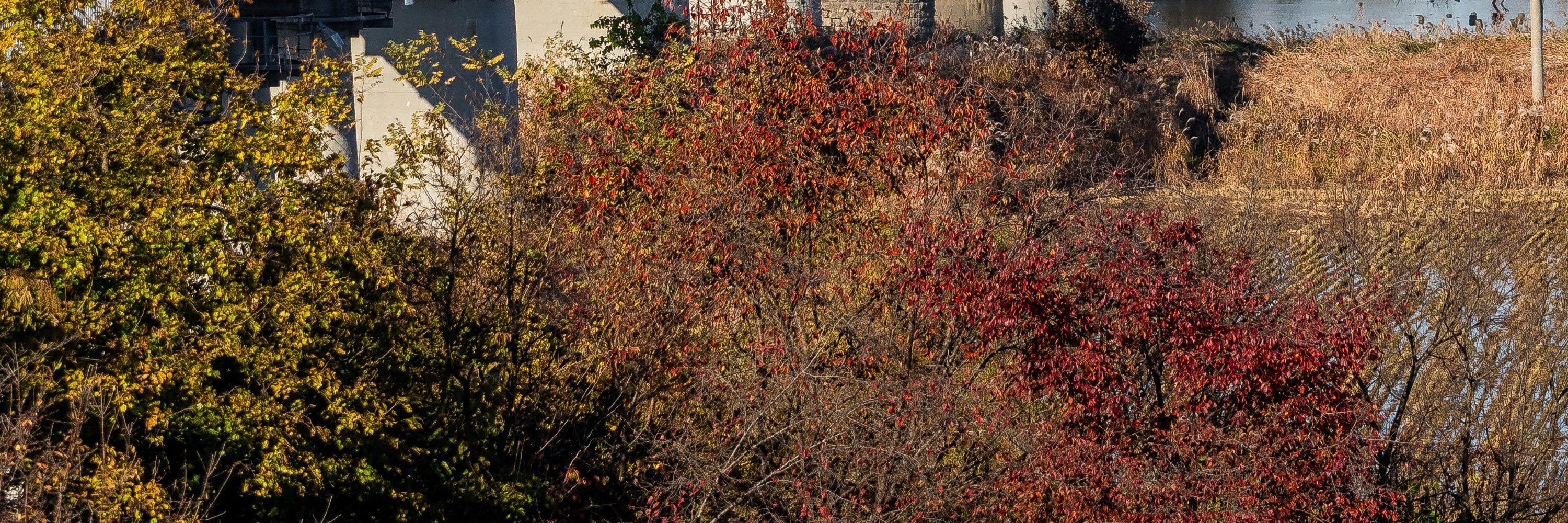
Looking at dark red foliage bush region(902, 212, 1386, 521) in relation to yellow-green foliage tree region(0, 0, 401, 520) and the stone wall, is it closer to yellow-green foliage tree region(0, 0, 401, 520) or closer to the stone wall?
yellow-green foliage tree region(0, 0, 401, 520)

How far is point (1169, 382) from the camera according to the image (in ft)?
30.9

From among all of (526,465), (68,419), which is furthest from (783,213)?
(68,419)

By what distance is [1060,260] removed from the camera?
9477 millimetres

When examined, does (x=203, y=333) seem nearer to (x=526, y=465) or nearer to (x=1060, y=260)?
(x=526, y=465)

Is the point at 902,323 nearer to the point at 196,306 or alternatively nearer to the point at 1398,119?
the point at 196,306

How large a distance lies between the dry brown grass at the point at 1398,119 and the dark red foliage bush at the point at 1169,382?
13.3 metres

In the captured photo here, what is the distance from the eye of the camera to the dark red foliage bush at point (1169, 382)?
29.2 feet

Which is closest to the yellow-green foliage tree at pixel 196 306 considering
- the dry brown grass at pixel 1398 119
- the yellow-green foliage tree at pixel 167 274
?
the yellow-green foliage tree at pixel 167 274

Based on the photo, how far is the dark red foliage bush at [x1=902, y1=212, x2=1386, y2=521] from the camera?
8.91 meters

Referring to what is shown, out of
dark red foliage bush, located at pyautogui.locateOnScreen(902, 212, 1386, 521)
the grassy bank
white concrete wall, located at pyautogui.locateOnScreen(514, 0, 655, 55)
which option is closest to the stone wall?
white concrete wall, located at pyautogui.locateOnScreen(514, 0, 655, 55)

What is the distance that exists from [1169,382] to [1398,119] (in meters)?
21.3

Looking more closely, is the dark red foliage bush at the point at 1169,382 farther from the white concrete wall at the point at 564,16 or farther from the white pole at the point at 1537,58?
the white pole at the point at 1537,58

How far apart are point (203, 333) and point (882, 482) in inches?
159

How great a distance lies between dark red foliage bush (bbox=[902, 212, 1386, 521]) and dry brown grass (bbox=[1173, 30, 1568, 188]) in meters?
13.3
